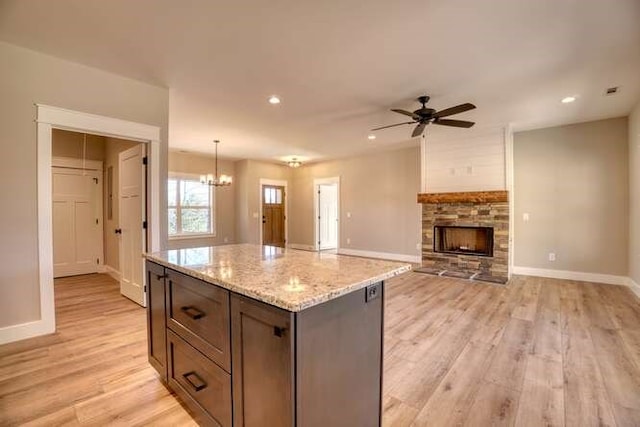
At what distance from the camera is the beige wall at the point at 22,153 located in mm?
2650

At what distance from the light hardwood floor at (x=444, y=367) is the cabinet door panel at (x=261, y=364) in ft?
2.48

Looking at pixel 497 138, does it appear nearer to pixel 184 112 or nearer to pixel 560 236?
pixel 560 236

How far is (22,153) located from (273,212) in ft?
21.2

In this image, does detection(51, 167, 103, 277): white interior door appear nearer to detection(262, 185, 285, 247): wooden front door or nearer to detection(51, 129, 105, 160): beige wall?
detection(51, 129, 105, 160): beige wall

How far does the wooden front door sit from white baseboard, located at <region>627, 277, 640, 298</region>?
7676 mm

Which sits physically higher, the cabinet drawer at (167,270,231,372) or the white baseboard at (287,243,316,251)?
the cabinet drawer at (167,270,231,372)

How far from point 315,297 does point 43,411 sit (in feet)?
6.70

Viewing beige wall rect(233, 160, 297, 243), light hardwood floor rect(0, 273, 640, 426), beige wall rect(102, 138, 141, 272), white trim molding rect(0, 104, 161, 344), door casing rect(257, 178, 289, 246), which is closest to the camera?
light hardwood floor rect(0, 273, 640, 426)

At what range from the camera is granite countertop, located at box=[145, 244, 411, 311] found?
44.5 inches

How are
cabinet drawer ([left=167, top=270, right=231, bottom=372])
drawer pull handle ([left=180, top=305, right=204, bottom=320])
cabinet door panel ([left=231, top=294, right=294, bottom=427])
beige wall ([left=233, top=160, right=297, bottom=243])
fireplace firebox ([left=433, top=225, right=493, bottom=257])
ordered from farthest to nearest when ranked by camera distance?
beige wall ([left=233, top=160, right=297, bottom=243]) → fireplace firebox ([left=433, top=225, right=493, bottom=257]) → drawer pull handle ([left=180, top=305, right=204, bottom=320]) → cabinet drawer ([left=167, top=270, right=231, bottom=372]) → cabinet door panel ([left=231, top=294, right=294, bottom=427])

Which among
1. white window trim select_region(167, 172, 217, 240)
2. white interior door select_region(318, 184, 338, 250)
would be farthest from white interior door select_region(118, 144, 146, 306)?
white interior door select_region(318, 184, 338, 250)

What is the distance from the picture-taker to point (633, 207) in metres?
4.32

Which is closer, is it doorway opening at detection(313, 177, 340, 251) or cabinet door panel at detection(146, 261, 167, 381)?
cabinet door panel at detection(146, 261, 167, 381)

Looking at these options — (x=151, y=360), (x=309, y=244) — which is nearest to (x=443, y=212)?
(x=309, y=244)
